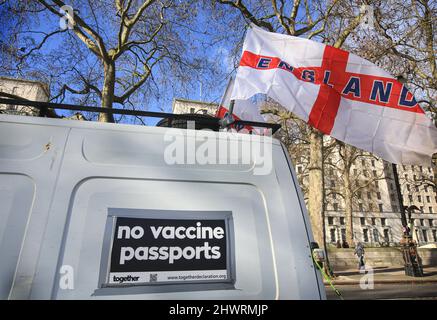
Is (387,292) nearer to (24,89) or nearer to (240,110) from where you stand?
(240,110)

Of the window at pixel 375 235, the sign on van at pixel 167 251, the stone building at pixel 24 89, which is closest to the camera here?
the sign on van at pixel 167 251

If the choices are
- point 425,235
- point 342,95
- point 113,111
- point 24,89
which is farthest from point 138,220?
point 425,235

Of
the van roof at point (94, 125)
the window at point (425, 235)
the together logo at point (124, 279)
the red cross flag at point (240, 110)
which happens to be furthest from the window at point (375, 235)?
the together logo at point (124, 279)

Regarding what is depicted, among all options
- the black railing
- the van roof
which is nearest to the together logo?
the van roof

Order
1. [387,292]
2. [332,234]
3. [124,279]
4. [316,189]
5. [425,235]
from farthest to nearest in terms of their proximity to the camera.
Result: [425,235] → [332,234] → [316,189] → [387,292] → [124,279]

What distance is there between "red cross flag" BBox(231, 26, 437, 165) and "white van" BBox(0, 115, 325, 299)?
1.95 meters

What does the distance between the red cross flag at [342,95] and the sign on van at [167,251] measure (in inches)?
87.7

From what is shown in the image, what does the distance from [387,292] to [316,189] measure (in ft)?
16.7

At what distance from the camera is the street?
10.2 meters

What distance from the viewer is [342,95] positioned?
3.52m

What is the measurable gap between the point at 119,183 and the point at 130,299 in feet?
1.93

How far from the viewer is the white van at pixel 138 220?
4.66 ft

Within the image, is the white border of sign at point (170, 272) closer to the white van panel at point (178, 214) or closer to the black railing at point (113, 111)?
the white van panel at point (178, 214)
